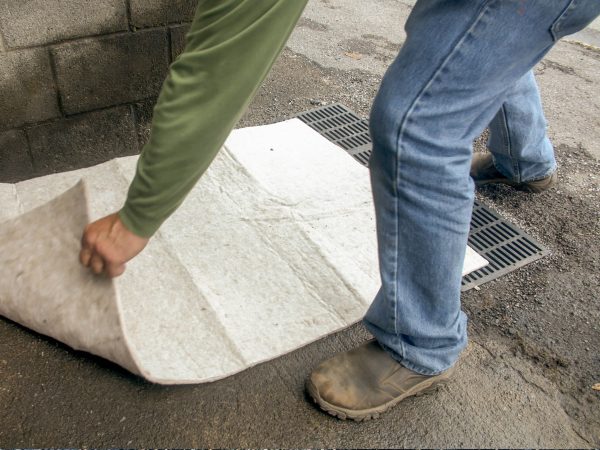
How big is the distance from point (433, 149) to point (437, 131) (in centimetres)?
4

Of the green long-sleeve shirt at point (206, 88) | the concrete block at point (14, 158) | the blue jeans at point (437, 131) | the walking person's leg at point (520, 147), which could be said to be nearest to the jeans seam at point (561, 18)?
the blue jeans at point (437, 131)

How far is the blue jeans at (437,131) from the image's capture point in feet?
3.88

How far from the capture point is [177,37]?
2494mm

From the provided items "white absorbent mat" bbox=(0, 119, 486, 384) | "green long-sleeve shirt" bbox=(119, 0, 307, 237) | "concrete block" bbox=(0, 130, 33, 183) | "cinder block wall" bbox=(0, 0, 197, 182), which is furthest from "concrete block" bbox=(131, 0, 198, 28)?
"green long-sleeve shirt" bbox=(119, 0, 307, 237)

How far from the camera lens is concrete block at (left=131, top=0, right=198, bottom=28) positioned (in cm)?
234

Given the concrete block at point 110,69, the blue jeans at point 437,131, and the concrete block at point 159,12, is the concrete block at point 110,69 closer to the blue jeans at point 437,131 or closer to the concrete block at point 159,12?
the concrete block at point 159,12

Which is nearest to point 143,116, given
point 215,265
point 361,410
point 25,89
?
point 25,89

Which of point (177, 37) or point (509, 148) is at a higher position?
point (177, 37)

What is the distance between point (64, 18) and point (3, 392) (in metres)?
1.45

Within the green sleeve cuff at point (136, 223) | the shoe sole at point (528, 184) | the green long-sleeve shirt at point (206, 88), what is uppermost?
the green long-sleeve shirt at point (206, 88)

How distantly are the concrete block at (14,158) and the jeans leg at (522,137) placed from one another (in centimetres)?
201

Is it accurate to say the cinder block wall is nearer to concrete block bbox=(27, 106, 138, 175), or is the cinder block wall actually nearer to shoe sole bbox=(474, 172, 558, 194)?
concrete block bbox=(27, 106, 138, 175)

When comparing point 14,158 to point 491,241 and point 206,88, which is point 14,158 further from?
point 491,241

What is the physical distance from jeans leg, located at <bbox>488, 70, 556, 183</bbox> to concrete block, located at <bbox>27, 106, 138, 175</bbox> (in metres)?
1.68
